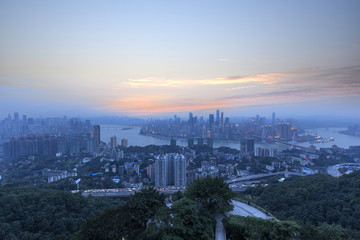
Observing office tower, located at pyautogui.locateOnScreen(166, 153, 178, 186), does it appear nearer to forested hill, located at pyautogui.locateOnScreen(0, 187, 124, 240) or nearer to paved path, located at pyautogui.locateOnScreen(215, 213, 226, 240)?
forested hill, located at pyautogui.locateOnScreen(0, 187, 124, 240)

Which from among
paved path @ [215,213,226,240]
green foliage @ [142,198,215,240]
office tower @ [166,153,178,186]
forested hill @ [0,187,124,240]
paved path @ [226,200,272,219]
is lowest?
office tower @ [166,153,178,186]

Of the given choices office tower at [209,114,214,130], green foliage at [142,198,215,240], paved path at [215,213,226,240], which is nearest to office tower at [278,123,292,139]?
office tower at [209,114,214,130]

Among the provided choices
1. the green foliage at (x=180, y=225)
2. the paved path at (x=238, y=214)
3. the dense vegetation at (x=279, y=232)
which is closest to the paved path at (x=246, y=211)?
the paved path at (x=238, y=214)

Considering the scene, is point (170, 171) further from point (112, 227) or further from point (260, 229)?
point (260, 229)

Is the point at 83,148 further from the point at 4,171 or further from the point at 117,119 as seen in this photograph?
the point at 117,119

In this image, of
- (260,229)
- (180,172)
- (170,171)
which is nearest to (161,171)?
(170,171)

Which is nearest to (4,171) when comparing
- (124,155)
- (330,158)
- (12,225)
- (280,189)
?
(124,155)

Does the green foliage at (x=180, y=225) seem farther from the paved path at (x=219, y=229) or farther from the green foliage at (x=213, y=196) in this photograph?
the green foliage at (x=213, y=196)
